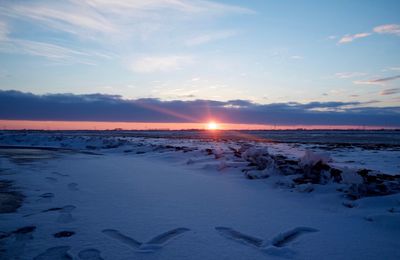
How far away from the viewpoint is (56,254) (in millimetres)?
3033

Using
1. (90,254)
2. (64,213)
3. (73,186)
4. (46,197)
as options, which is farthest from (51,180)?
(90,254)

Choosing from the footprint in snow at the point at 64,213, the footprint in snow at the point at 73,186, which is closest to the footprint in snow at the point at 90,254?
the footprint in snow at the point at 64,213

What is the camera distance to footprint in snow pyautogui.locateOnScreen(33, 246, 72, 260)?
296cm

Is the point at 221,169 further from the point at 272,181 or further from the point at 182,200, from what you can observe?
the point at 182,200

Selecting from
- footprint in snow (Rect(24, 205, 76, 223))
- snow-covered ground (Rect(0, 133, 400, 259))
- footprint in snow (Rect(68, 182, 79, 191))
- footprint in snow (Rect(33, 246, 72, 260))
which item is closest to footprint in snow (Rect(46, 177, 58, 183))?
snow-covered ground (Rect(0, 133, 400, 259))

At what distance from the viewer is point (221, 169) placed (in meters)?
8.71

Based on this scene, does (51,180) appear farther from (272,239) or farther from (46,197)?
(272,239)

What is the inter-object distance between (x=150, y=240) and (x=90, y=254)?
0.65 meters

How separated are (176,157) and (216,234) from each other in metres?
8.67

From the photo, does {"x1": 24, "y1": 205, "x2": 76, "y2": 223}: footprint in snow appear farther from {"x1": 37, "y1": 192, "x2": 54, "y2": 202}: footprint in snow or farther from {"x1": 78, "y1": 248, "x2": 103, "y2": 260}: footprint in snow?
{"x1": 78, "y1": 248, "x2": 103, "y2": 260}: footprint in snow

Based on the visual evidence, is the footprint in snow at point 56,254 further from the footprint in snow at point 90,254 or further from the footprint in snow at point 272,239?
the footprint in snow at point 272,239

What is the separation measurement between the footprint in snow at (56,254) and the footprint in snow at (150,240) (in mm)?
538

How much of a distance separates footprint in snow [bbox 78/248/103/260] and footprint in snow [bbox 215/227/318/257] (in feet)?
4.59

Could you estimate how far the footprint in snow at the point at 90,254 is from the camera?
2.95m
